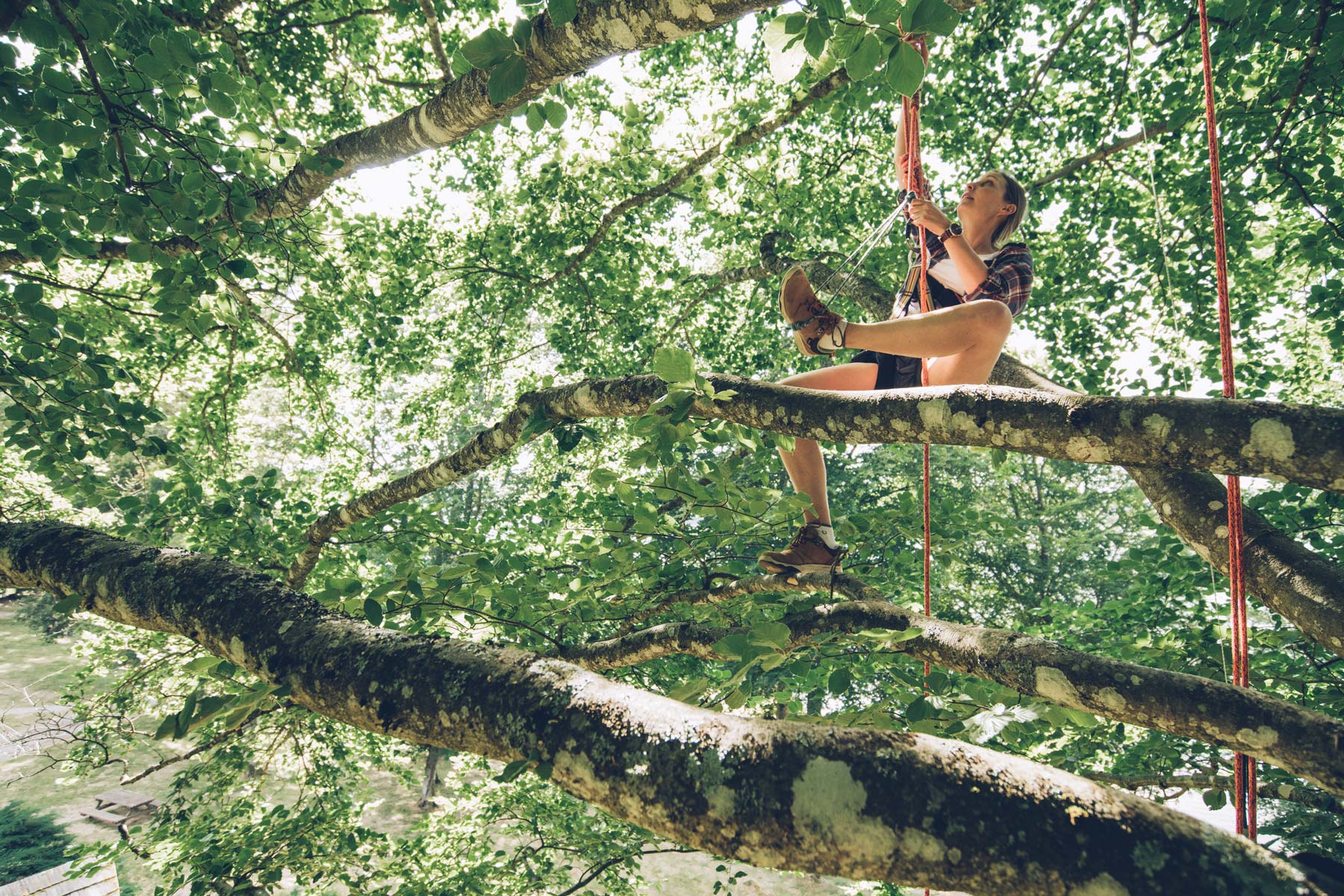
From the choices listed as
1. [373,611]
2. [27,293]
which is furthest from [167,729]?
[27,293]

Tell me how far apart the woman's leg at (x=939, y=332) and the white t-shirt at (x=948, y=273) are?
2.68ft

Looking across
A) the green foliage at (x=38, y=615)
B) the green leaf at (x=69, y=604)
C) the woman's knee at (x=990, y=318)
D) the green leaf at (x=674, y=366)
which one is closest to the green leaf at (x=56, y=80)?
the green leaf at (x=69, y=604)

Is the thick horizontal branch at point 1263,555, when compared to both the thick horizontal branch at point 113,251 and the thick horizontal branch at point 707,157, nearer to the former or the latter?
the thick horizontal branch at point 707,157

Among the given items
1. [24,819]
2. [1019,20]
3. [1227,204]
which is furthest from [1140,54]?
[24,819]

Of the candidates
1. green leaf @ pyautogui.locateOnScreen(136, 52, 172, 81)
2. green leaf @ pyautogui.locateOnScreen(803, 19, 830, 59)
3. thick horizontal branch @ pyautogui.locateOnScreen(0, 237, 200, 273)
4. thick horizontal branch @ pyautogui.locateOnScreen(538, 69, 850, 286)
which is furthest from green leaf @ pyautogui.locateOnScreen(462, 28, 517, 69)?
thick horizontal branch @ pyautogui.locateOnScreen(538, 69, 850, 286)

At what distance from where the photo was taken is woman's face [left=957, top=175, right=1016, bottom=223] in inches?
123

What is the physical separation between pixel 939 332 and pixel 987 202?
1526mm

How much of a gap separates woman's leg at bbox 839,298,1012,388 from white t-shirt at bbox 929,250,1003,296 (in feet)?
2.68

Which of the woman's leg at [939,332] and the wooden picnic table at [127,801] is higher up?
the woman's leg at [939,332]

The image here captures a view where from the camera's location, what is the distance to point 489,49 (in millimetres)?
1649

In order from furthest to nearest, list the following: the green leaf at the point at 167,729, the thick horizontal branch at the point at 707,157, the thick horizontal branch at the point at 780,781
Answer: the thick horizontal branch at the point at 707,157, the green leaf at the point at 167,729, the thick horizontal branch at the point at 780,781

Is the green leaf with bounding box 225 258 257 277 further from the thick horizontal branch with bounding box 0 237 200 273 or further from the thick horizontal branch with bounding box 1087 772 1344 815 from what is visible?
the thick horizontal branch with bounding box 1087 772 1344 815

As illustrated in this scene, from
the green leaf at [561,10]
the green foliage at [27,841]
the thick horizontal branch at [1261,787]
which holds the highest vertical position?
the green leaf at [561,10]

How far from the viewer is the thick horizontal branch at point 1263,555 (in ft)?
7.44
